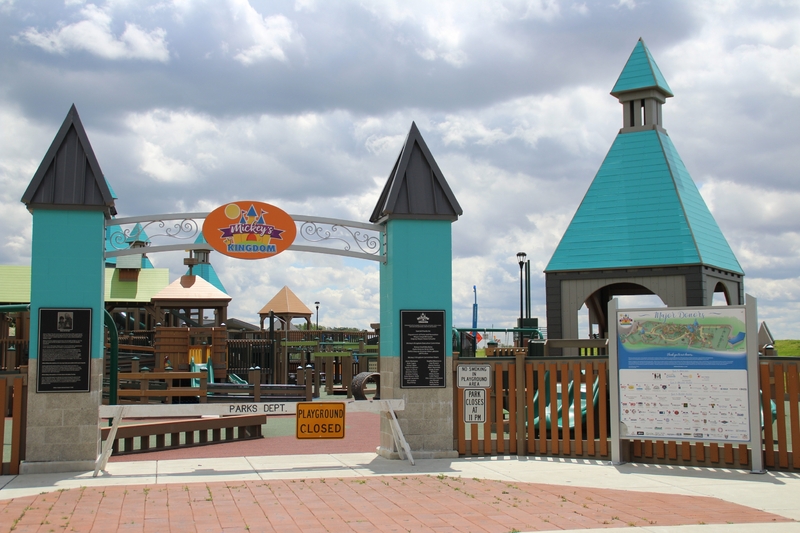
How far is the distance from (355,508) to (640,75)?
2132cm

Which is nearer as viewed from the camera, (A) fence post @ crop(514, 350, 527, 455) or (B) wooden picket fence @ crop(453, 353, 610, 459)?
(B) wooden picket fence @ crop(453, 353, 610, 459)

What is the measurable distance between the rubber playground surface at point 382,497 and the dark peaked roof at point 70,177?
3.67 m

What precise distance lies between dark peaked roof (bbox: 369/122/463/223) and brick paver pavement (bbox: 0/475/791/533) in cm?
420

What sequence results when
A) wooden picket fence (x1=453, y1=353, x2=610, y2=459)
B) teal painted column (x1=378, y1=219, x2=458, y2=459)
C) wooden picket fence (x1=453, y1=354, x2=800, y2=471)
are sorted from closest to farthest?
wooden picket fence (x1=453, y1=354, x2=800, y2=471) → teal painted column (x1=378, y1=219, x2=458, y2=459) → wooden picket fence (x1=453, y1=353, x2=610, y2=459)

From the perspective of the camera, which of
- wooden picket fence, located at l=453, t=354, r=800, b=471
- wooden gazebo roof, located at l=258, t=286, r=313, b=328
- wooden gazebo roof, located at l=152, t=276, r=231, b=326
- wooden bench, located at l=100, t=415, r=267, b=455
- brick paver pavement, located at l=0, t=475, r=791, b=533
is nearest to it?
brick paver pavement, located at l=0, t=475, r=791, b=533

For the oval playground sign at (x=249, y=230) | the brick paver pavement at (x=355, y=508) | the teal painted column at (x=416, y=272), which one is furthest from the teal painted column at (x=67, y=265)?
the teal painted column at (x=416, y=272)

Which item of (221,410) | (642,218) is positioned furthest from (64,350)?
(642,218)

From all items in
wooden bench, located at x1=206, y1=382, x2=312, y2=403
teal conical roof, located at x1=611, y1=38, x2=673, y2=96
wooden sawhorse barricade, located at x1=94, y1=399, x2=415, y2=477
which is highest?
teal conical roof, located at x1=611, y1=38, x2=673, y2=96

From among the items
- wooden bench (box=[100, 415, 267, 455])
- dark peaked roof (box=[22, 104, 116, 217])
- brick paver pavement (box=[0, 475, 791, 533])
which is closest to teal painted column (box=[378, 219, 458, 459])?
brick paver pavement (box=[0, 475, 791, 533])

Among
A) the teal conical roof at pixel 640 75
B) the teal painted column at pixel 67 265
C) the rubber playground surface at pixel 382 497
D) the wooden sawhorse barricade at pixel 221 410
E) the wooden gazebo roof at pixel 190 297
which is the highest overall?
the teal conical roof at pixel 640 75

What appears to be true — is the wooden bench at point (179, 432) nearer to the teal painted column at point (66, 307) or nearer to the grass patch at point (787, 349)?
the teal painted column at point (66, 307)

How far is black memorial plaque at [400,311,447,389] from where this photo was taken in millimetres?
11742

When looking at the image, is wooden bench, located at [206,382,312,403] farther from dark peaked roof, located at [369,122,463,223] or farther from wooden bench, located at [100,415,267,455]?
dark peaked roof, located at [369,122,463,223]

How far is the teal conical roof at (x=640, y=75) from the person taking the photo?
83.2 feet
